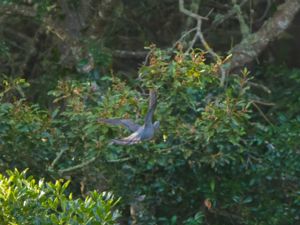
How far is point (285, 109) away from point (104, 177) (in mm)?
1998

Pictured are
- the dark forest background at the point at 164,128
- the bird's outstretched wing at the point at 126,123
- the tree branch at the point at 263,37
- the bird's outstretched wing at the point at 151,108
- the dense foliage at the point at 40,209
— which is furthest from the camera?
the tree branch at the point at 263,37

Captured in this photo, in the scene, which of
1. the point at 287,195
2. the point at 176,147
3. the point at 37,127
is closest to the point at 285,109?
the point at 287,195

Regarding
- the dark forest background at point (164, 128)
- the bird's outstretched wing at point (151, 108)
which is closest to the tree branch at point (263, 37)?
the dark forest background at point (164, 128)

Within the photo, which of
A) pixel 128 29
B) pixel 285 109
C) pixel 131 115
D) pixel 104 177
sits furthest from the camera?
pixel 128 29

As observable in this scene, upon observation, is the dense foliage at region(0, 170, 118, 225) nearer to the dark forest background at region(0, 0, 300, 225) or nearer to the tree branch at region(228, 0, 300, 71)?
the dark forest background at region(0, 0, 300, 225)

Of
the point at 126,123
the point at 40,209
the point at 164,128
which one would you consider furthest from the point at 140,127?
the point at 40,209

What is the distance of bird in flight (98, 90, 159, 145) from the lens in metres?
5.36

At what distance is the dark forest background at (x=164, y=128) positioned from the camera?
19.7 feet

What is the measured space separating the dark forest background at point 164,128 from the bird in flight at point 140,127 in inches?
8.5

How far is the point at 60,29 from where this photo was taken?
7.81 metres

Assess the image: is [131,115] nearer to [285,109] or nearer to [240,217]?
[240,217]

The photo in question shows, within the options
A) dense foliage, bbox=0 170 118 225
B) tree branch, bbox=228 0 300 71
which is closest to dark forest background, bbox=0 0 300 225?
tree branch, bbox=228 0 300 71

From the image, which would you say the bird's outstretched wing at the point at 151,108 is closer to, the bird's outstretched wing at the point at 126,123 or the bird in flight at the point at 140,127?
the bird in flight at the point at 140,127

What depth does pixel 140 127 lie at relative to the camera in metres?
5.51
